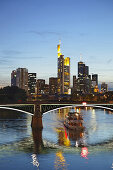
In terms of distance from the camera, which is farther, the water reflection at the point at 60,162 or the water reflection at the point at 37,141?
the water reflection at the point at 37,141

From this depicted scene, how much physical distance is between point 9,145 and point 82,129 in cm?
2832

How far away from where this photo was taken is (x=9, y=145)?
5747cm

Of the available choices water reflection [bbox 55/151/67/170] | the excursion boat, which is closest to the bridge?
the excursion boat

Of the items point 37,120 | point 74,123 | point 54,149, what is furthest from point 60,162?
point 74,123

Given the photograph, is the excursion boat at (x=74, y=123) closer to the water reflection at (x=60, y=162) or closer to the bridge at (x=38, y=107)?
the bridge at (x=38, y=107)

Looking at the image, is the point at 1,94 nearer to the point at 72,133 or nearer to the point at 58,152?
the point at 72,133

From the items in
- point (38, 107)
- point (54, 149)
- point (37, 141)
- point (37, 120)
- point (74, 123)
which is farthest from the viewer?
point (74, 123)

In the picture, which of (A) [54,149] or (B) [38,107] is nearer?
(A) [54,149]

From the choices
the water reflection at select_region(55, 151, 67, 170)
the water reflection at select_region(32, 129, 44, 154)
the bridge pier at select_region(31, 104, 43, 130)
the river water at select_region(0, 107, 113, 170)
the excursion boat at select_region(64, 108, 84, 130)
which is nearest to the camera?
the water reflection at select_region(55, 151, 67, 170)

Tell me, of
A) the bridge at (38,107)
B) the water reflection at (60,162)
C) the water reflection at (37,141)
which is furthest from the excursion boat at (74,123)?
the water reflection at (60,162)

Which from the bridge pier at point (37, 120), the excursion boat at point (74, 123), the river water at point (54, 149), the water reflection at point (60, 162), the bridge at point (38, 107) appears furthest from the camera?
the excursion boat at point (74, 123)

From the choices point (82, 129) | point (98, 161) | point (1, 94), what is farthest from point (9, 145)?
point (1, 94)

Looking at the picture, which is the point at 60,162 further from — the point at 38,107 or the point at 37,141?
the point at 38,107

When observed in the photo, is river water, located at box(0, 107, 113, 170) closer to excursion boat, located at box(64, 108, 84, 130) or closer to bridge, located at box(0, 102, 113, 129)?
bridge, located at box(0, 102, 113, 129)
